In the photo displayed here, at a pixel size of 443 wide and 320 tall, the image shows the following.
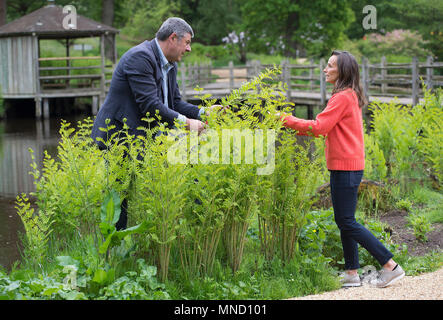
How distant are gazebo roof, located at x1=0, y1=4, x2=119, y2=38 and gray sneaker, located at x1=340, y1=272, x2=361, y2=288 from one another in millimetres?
21101

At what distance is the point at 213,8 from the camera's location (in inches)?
1747

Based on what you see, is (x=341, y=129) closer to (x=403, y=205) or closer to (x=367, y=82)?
(x=403, y=205)

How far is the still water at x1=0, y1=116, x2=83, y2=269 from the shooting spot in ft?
23.3

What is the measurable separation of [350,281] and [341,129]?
1180mm

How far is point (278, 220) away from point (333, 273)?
24.1 inches

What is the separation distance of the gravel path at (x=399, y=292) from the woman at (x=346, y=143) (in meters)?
0.11

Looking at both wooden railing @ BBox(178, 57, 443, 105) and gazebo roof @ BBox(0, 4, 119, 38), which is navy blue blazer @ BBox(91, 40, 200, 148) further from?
gazebo roof @ BBox(0, 4, 119, 38)

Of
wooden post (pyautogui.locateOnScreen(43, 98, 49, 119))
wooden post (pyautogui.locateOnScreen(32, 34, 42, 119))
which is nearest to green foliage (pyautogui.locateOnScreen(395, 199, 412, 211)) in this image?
wooden post (pyautogui.locateOnScreen(43, 98, 49, 119))

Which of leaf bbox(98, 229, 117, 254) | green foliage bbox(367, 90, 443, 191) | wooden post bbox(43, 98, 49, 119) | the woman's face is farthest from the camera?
wooden post bbox(43, 98, 49, 119)

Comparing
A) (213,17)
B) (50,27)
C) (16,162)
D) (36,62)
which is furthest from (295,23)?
(16,162)

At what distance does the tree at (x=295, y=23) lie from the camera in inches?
1288

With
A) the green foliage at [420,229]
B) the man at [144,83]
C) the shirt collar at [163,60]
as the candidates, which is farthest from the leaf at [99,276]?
the green foliage at [420,229]
